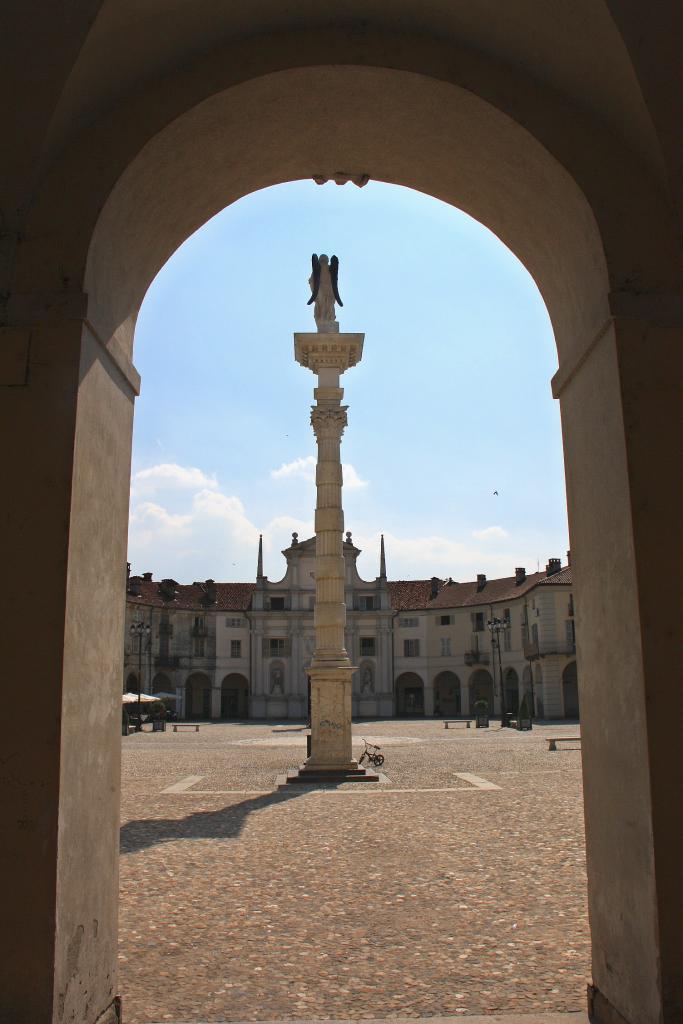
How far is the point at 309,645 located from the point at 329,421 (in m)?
44.7

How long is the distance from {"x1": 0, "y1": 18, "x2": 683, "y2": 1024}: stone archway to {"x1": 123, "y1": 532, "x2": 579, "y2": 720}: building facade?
56931 millimetres

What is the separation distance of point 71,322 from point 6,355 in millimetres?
381

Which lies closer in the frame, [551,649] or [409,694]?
[551,649]

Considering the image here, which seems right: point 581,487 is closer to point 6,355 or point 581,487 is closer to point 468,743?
point 6,355

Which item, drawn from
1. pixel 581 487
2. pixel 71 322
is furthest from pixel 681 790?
pixel 71 322

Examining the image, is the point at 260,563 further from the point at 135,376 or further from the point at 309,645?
the point at 135,376

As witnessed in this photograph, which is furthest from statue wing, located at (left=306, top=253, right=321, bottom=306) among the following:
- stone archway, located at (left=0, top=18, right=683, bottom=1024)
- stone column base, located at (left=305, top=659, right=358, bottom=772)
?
stone archway, located at (left=0, top=18, right=683, bottom=1024)

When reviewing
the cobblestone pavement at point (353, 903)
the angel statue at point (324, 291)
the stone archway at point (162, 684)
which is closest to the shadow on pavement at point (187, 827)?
the cobblestone pavement at point (353, 903)

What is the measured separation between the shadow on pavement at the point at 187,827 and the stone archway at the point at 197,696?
181ft

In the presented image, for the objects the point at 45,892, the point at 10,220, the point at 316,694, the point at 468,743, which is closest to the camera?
the point at 45,892

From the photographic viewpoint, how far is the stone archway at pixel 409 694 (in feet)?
229

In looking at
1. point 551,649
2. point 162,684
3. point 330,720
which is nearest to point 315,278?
point 330,720

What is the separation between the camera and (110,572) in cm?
504

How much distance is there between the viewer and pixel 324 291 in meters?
22.7
